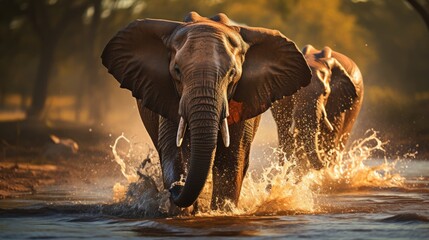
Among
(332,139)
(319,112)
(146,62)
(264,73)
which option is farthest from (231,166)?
(332,139)

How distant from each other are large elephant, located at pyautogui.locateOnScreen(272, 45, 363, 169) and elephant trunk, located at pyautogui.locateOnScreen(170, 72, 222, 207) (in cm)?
550

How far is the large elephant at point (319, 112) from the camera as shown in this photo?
15516 millimetres

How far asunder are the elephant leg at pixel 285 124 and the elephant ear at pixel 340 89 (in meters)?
0.87

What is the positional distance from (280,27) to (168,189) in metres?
52.2

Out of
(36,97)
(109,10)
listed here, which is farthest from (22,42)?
(36,97)

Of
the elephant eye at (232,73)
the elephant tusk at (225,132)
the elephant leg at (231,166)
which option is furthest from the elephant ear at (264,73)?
the elephant tusk at (225,132)

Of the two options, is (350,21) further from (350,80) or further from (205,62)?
(205,62)

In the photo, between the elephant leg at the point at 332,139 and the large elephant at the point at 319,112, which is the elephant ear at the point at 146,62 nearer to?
the large elephant at the point at 319,112

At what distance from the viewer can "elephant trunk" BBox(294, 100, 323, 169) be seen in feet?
50.5

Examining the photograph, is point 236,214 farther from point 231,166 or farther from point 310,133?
point 310,133

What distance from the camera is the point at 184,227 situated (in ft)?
31.8

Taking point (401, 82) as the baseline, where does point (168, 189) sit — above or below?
below

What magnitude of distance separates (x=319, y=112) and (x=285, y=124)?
66 centimetres

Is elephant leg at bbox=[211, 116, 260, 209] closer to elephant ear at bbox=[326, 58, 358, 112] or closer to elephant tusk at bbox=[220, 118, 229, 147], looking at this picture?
elephant tusk at bbox=[220, 118, 229, 147]
